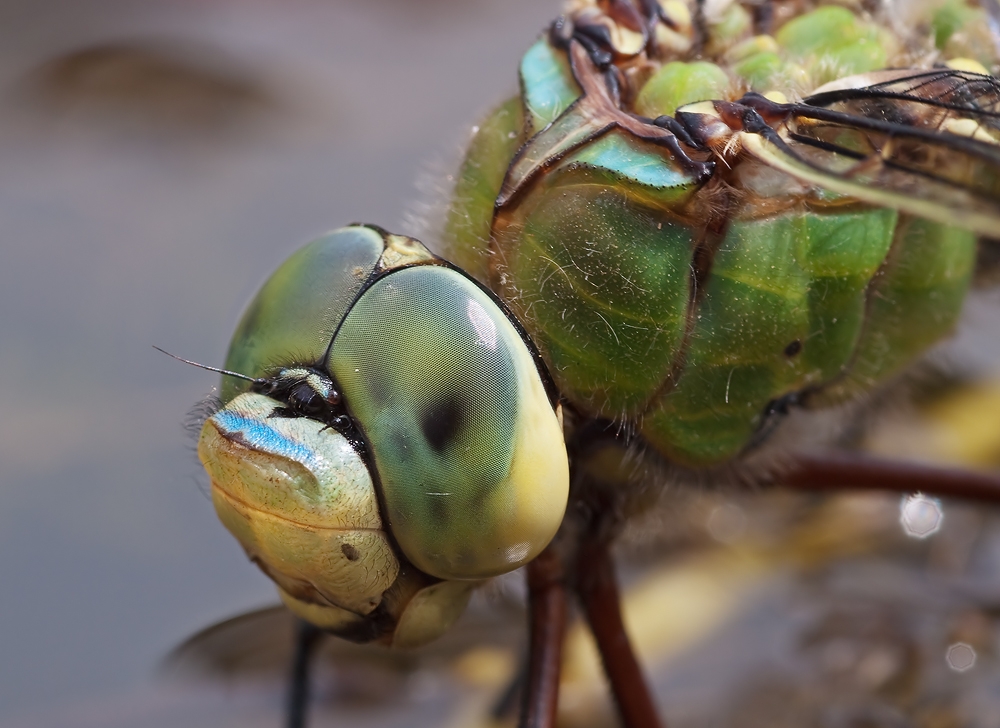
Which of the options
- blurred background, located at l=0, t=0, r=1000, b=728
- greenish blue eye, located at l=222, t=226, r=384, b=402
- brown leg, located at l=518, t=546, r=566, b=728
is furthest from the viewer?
blurred background, located at l=0, t=0, r=1000, b=728

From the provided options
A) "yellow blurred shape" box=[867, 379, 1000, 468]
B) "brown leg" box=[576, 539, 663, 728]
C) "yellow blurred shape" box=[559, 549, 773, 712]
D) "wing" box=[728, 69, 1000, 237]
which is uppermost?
"wing" box=[728, 69, 1000, 237]

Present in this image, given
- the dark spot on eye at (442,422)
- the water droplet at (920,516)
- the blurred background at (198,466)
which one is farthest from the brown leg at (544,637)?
the water droplet at (920,516)

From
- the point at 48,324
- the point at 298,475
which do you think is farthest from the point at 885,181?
the point at 48,324

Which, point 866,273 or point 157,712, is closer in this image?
point 866,273

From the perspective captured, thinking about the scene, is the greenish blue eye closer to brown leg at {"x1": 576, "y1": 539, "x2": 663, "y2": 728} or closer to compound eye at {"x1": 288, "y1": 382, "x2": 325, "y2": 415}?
compound eye at {"x1": 288, "y1": 382, "x2": 325, "y2": 415}

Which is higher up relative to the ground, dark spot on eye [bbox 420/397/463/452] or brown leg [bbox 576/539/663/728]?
dark spot on eye [bbox 420/397/463/452]

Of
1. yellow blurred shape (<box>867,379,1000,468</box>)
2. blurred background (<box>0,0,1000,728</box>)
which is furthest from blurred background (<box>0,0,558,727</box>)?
yellow blurred shape (<box>867,379,1000,468</box>)

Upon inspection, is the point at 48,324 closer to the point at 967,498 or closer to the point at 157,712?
the point at 157,712

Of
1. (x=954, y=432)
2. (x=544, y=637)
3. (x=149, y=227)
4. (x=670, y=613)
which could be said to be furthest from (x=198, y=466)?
(x=954, y=432)
